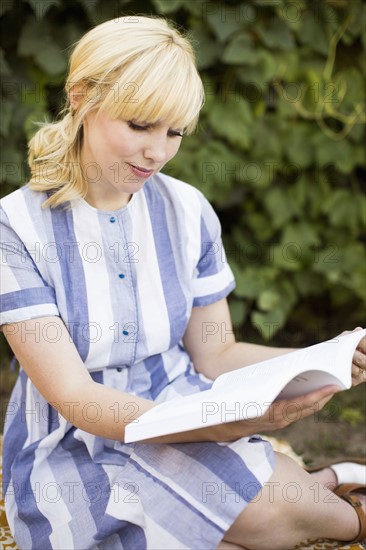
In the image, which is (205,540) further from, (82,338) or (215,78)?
(215,78)

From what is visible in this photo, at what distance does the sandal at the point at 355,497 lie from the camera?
1.62 metres

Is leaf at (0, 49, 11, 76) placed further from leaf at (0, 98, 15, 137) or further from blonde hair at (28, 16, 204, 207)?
blonde hair at (28, 16, 204, 207)

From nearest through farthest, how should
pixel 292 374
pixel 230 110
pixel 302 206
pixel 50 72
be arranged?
pixel 292 374
pixel 50 72
pixel 230 110
pixel 302 206

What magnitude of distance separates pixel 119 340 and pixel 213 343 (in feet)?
0.89

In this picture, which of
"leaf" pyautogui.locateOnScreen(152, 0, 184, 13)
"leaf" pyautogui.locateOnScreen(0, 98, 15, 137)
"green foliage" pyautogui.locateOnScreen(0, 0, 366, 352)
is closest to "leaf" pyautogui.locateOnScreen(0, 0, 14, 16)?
"green foliage" pyautogui.locateOnScreen(0, 0, 366, 352)

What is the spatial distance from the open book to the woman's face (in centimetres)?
45

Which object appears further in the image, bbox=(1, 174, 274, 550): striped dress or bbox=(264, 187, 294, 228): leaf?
bbox=(264, 187, 294, 228): leaf

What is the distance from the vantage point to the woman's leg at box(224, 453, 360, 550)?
145cm

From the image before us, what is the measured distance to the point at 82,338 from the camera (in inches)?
60.5

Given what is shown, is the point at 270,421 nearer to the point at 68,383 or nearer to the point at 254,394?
the point at 254,394

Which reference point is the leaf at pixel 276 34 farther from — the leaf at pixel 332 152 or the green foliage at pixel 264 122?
the leaf at pixel 332 152

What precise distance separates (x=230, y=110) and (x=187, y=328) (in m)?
1.14

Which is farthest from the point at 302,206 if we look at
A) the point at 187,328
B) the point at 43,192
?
the point at 43,192

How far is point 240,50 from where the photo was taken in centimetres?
260
